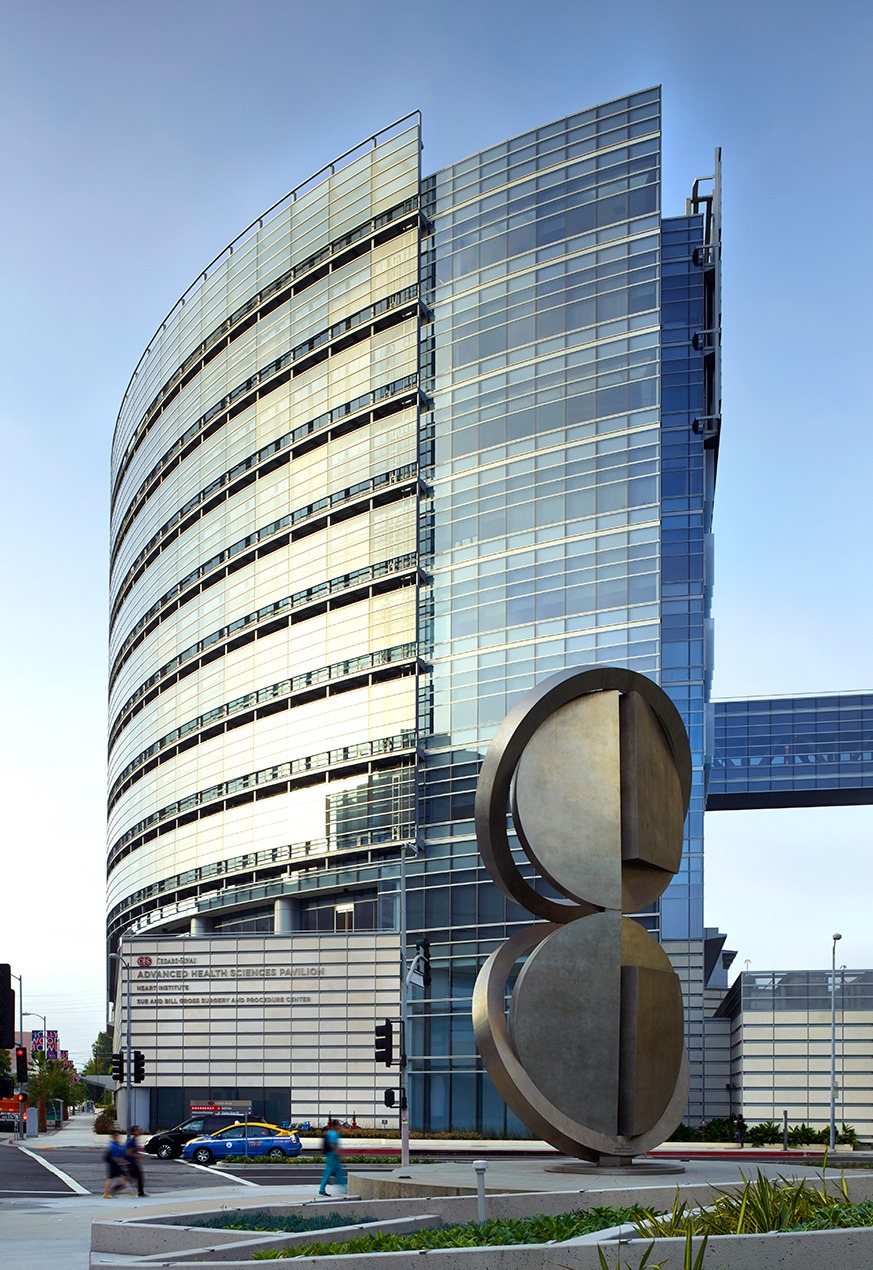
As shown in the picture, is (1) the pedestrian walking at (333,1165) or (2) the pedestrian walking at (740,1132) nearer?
(1) the pedestrian walking at (333,1165)

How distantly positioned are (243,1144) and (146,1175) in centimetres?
949

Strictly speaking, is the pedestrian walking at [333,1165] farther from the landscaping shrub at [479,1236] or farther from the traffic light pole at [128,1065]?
the traffic light pole at [128,1065]

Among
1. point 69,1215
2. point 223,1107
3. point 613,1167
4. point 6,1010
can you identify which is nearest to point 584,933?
point 613,1167

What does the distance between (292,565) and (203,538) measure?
13.5m

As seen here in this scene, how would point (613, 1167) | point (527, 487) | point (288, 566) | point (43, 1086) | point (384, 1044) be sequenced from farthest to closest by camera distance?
point (43, 1086), point (288, 566), point (527, 487), point (384, 1044), point (613, 1167)

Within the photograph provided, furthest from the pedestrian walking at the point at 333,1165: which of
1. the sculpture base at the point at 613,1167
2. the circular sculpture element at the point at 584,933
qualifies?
the sculpture base at the point at 613,1167

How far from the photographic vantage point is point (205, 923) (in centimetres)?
8788

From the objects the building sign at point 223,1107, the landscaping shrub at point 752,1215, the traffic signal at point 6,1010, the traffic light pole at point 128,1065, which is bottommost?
the building sign at point 223,1107

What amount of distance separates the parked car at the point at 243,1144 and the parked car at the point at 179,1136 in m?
0.46

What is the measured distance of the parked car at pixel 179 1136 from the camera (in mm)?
51094

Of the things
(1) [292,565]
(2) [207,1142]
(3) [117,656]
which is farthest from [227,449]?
(2) [207,1142]

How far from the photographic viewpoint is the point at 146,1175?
135 ft

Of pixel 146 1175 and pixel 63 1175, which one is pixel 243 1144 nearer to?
pixel 63 1175

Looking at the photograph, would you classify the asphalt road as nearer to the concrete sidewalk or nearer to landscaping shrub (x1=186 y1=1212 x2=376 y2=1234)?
the concrete sidewalk
